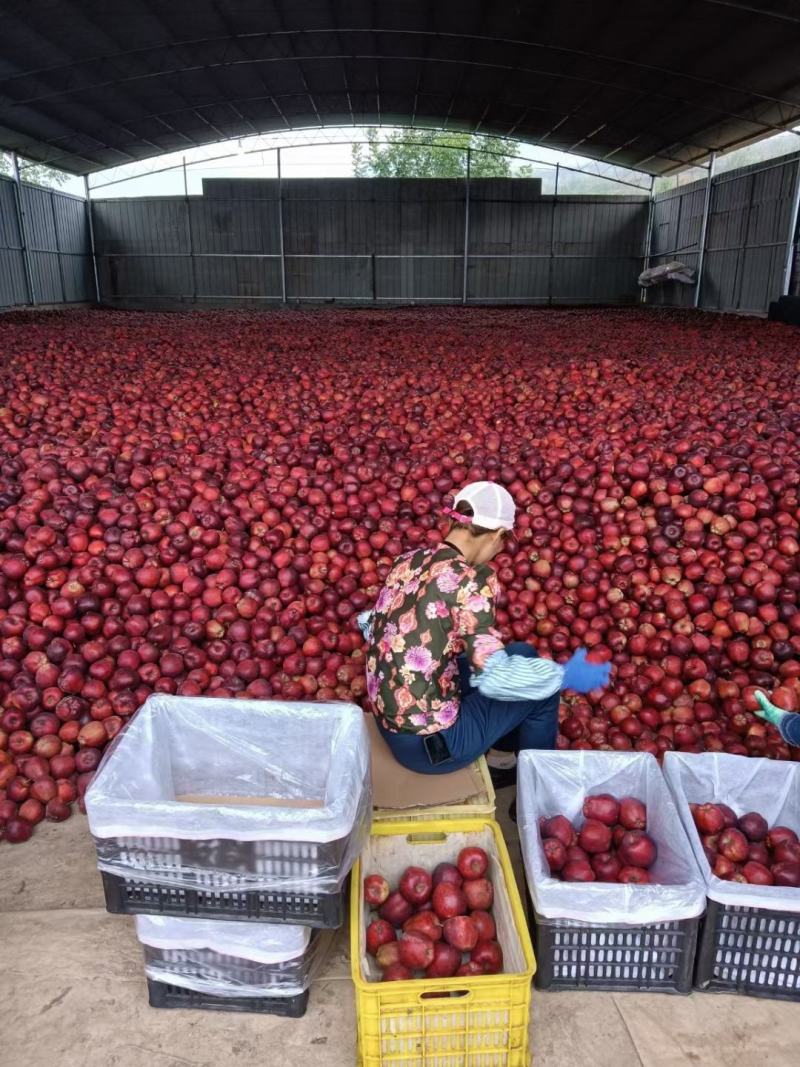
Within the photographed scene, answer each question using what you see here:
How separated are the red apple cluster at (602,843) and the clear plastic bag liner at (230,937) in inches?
36.8

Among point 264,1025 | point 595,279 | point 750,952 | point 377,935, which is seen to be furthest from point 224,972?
point 595,279

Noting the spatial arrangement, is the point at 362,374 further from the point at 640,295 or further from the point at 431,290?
the point at 640,295

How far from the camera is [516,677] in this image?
2.65 metres

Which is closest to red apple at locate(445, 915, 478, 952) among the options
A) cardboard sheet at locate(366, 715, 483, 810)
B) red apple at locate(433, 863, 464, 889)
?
red apple at locate(433, 863, 464, 889)

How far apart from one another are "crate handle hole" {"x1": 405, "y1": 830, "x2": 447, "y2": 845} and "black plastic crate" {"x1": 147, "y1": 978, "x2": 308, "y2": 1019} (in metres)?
0.59

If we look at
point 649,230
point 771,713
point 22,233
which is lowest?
point 771,713

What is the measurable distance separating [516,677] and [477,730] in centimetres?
42

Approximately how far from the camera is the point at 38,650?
3.91 m

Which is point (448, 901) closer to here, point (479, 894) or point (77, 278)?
point (479, 894)

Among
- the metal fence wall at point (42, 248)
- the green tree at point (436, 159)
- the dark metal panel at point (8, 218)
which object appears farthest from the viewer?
the green tree at point (436, 159)

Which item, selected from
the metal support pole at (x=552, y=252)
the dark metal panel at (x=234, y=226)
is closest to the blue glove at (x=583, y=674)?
the metal support pole at (x=552, y=252)

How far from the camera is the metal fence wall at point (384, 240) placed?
28.5 m

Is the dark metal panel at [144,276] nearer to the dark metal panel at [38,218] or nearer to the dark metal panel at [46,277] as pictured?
the dark metal panel at [46,277]

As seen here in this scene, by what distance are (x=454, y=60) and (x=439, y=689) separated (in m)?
20.9
